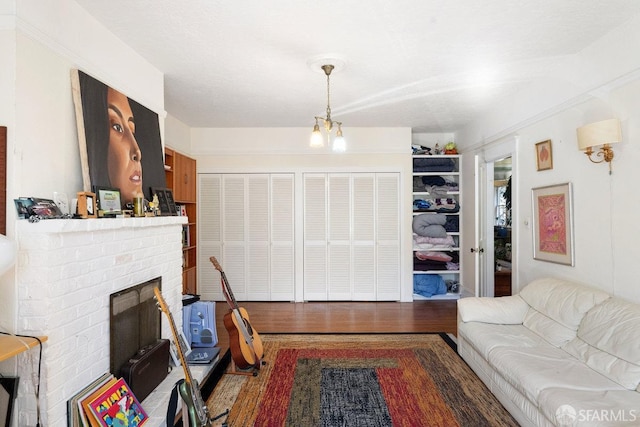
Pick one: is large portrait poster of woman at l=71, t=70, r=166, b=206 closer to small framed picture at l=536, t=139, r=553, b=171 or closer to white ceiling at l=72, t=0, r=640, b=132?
white ceiling at l=72, t=0, r=640, b=132

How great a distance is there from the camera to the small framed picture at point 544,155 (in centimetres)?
310

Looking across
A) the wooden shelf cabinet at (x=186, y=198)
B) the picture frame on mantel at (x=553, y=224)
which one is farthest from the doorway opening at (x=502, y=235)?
the wooden shelf cabinet at (x=186, y=198)

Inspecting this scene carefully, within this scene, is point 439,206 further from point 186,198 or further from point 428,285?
point 186,198

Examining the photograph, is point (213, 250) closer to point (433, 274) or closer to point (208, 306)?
point (208, 306)

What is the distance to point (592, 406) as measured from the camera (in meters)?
1.70

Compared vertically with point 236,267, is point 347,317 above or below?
below

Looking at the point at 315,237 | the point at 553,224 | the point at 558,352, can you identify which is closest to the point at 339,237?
the point at 315,237

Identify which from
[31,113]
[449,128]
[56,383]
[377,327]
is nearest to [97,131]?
[31,113]

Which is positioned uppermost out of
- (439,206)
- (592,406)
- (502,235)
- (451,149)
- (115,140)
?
(451,149)

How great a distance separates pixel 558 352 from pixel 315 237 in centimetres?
331

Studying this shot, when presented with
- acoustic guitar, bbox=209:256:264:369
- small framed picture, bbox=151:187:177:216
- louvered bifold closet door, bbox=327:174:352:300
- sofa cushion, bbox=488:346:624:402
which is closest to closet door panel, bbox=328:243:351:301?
louvered bifold closet door, bbox=327:174:352:300

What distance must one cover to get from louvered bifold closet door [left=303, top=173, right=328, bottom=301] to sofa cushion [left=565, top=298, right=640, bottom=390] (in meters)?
3.24

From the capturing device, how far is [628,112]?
230 cm

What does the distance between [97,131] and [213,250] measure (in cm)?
321
